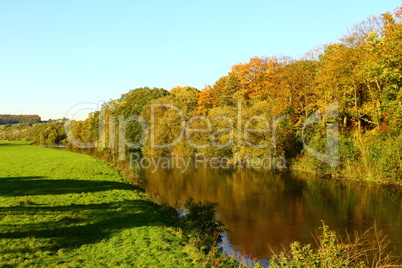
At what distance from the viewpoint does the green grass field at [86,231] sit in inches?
385

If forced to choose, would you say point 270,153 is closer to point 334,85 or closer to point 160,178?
point 334,85

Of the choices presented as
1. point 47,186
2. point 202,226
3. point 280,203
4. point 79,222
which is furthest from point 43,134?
point 202,226

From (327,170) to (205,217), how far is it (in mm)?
24614

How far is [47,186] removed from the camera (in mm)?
21000

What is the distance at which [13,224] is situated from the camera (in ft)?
41.1

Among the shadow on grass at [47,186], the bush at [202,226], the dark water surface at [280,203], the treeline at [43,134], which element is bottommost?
the dark water surface at [280,203]

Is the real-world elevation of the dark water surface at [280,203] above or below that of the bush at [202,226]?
below

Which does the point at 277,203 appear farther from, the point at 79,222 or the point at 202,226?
the point at 79,222

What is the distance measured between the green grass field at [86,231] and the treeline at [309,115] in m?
23.2

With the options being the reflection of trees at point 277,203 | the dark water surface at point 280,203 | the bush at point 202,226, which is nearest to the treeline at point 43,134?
the reflection of trees at point 277,203

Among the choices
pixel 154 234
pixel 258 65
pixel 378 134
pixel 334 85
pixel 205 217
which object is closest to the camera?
pixel 154 234

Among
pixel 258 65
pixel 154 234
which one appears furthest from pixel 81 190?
A: pixel 258 65

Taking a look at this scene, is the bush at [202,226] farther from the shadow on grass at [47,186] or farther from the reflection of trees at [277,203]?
the shadow on grass at [47,186]

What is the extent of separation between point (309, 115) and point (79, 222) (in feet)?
113
